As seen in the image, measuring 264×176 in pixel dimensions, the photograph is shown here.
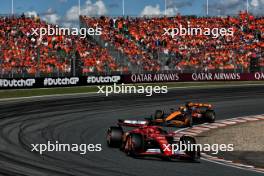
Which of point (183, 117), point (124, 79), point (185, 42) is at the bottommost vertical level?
point (183, 117)

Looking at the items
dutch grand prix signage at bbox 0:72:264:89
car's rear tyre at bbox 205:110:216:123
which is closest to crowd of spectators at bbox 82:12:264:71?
dutch grand prix signage at bbox 0:72:264:89

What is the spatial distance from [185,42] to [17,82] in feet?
65.3

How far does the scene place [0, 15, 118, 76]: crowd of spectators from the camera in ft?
125

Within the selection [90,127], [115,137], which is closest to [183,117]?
[90,127]

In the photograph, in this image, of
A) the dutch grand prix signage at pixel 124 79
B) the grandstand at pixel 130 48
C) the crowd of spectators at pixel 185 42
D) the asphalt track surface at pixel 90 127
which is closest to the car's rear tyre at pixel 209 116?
the asphalt track surface at pixel 90 127

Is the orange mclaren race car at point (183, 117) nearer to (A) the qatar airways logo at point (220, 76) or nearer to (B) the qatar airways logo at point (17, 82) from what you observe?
(B) the qatar airways logo at point (17, 82)

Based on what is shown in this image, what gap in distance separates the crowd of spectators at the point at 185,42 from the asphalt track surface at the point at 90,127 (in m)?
9.42

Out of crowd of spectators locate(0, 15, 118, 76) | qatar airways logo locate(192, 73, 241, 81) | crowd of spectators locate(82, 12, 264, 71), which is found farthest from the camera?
crowd of spectators locate(82, 12, 264, 71)

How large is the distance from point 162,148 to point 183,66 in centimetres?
3207

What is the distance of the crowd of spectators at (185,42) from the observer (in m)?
46.2

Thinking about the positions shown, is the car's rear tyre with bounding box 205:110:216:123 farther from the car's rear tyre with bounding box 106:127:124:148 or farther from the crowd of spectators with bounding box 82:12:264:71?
the crowd of spectators with bounding box 82:12:264:71

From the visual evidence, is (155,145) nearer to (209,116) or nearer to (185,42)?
(209,116)

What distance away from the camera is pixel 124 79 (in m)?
41.4

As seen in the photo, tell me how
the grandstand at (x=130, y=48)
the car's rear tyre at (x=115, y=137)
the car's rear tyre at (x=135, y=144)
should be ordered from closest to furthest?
the car's rear tyre at (x=135, y=144), the car's rear tyre at (x=115, y=137), the grandstand at (x=130, y=48)
